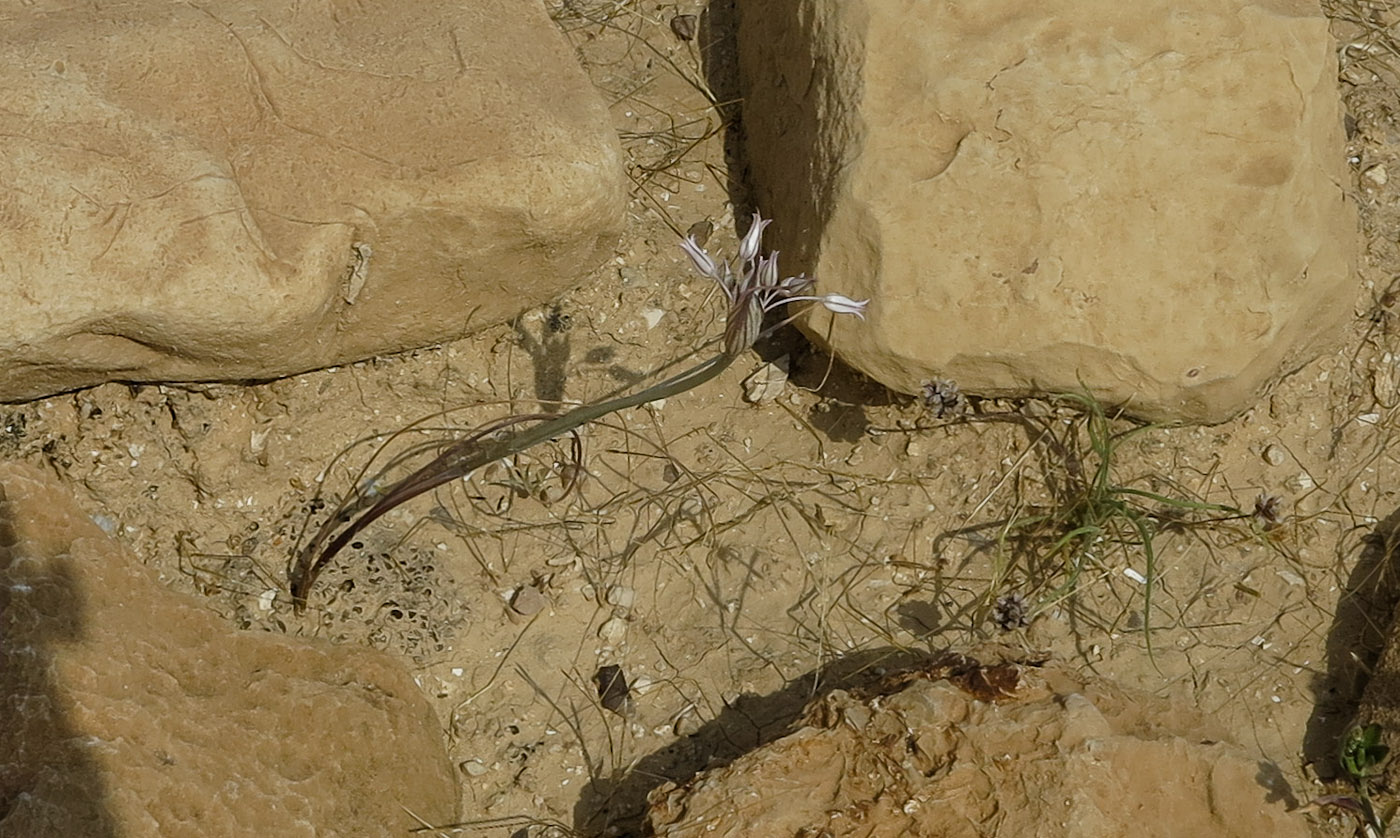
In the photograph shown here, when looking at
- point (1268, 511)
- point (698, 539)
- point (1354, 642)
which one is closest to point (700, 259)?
point (698, 539)

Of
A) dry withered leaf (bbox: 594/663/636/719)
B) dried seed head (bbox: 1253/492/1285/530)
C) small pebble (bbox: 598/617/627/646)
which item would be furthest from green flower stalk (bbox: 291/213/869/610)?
dried seed head (bbox: 1253/492/1285/530)

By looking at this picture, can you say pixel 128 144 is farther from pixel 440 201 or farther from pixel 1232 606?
pixel 1232 606

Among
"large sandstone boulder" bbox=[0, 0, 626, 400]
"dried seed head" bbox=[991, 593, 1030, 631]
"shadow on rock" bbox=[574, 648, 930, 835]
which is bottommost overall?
"shadow on rock" bbox=[574, 648, 930, 835]

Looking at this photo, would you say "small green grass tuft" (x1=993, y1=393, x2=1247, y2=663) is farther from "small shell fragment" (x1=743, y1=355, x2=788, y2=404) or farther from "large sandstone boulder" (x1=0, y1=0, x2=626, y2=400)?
"large sandstone boulder" (x1=0, y1=0, x2=626, y2=400)

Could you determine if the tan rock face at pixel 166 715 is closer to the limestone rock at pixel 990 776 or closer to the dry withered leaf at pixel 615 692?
the dry withered leaf at pixel 615 692

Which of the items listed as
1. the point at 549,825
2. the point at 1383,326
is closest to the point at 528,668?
the point at 549,825

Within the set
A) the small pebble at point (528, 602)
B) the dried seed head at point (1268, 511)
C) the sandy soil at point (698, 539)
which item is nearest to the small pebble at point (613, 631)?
the sandy soil at point (698, 539)

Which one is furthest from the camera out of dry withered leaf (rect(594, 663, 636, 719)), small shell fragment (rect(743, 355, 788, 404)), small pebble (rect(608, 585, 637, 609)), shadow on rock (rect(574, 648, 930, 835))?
small shell fragment (rect(743, 355, 788, 404))
